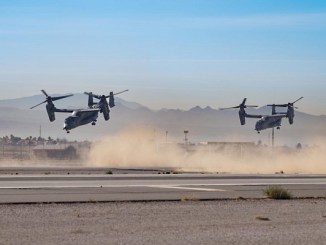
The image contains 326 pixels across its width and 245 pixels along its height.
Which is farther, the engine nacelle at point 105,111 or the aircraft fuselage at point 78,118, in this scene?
the engine nacelle at point 105,111

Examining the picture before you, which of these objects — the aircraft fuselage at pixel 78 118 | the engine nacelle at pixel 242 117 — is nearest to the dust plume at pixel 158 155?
the engine nacelle at pixel 242 117

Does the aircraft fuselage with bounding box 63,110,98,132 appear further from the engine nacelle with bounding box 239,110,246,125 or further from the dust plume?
the engine nacelle with bounding box 239,110,246,125

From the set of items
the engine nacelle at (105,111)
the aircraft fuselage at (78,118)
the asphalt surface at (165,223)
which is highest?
the engine nacelle at (105,111)

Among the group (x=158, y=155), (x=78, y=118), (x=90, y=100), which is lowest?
(x=158, y=155)

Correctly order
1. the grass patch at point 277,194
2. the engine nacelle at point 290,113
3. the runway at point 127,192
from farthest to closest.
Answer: the engine nacelle at point 290,113, the grass patch at point 277,194, the runway at point 127,192

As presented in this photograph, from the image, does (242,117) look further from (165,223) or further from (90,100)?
(165,223)

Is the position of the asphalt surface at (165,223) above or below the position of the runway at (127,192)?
below

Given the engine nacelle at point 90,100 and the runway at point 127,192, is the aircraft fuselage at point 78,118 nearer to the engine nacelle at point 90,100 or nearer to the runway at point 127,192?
the engine nacelle at point 90,100

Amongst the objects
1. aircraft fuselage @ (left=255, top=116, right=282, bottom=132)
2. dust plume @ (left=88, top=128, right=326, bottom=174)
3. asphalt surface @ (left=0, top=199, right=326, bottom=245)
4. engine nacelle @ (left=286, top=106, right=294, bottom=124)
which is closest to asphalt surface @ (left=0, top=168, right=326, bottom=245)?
asphalt surface @ (left=0, top=199, right=326, bottom=245)

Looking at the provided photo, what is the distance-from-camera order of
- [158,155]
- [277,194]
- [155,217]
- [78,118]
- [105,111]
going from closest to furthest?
1. [155,217]
2. [277,194]
3. [78,118]
4. [105,111]
5. [158,155]

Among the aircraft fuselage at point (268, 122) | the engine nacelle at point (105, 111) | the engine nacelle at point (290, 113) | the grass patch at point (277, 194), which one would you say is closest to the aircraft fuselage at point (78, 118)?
the engine nacelle at point (105, 111)

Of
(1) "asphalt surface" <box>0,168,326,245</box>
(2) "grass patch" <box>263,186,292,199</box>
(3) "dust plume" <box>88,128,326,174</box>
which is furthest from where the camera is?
(3) "dust plume" <box>88,128,326,174</box>

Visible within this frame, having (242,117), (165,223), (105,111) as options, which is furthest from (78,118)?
(165,223)

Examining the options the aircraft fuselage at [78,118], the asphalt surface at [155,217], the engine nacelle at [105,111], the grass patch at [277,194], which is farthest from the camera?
the engine nacelle at [105,111]
